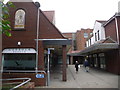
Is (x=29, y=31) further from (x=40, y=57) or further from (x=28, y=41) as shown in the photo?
(x=40, y=57)

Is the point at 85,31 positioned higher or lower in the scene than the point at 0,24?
higher

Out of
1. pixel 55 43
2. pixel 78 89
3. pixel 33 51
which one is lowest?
pixel 78 89

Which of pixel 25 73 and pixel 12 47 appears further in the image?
pixel 12 47

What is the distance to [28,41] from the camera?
991cm

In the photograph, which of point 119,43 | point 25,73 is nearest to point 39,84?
point 25,73

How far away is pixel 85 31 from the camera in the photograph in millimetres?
39125

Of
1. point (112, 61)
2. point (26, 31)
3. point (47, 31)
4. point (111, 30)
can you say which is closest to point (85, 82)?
point (47, 31)

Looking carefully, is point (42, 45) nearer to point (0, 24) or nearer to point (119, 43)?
point (0, 24)

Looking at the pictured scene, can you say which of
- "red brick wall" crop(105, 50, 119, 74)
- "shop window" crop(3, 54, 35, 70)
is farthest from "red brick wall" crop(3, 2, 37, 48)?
"red brick wall" crop(105, 50, 119, 74)

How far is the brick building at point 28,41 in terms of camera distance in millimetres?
9734

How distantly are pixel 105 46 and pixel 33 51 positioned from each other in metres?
7.55

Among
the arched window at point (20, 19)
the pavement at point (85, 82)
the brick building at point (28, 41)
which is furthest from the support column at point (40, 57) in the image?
the arched window at point (20, 19)

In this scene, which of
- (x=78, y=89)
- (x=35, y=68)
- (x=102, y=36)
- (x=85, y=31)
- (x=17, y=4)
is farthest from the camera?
(x=85, y=31)

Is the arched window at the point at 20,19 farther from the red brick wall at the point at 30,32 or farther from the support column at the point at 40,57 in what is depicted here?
the support column at the point at 40,57
